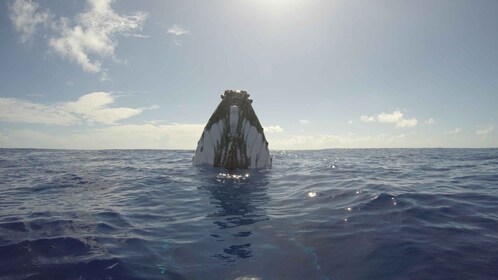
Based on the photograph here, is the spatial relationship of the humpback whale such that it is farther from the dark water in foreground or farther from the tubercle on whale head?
the dark water in foreground

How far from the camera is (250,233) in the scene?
6.18 metres

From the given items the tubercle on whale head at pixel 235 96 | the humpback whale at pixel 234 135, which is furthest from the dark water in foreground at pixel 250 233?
the tubercle on whale head at pixel 235 96

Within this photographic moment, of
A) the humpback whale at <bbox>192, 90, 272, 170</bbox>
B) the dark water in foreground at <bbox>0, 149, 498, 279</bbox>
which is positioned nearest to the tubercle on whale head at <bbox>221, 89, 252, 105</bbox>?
the humpback whale at <bbox>192, 90, 272, 170</bbox>

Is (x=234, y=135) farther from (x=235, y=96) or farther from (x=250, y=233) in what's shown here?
(x=250, y=233)

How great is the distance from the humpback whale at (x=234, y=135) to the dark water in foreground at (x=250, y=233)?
3.53 meters

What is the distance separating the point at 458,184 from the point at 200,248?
35.3 feet

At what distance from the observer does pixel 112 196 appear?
32.1 ft

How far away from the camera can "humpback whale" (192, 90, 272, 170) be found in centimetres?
1368

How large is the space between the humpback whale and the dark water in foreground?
3.53 metres

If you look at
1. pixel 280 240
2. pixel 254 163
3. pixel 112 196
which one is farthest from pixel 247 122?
pixel 280 240

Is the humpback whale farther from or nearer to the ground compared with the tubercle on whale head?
nearer to the ground

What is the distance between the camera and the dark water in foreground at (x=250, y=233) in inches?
181

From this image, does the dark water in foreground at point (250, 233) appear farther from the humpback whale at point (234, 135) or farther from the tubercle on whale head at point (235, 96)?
the tubercle on whale head at point (235, 96)

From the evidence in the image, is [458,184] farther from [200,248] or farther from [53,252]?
[53,252]
